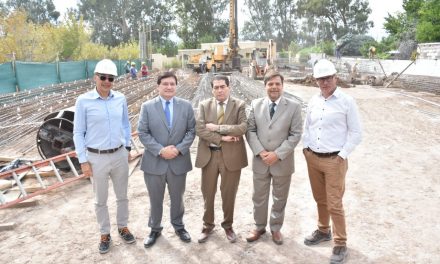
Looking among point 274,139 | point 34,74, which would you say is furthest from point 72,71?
point 274,139

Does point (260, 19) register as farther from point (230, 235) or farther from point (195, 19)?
point (230, 235)

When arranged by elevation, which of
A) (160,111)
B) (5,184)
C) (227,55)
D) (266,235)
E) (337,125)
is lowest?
(266,235)

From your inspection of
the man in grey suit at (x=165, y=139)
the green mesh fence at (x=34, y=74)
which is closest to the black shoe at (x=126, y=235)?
the man in grey suit at (x=165, y=139)

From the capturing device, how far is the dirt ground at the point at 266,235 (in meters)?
3.68

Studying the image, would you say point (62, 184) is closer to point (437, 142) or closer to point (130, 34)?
point (437, 142)

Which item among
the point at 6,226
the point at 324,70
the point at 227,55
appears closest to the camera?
the point at 324,70

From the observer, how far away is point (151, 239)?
3898 mm

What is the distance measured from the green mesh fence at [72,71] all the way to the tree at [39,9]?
160 ft

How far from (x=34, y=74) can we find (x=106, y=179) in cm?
1488

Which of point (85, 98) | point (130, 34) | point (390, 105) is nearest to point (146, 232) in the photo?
point (85, 98)

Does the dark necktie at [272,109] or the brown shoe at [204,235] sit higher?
the dark necktie at [272,109]

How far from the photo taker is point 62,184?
5.34 m

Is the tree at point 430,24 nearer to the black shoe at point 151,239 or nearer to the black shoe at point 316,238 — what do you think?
the black shoe at point 316,238

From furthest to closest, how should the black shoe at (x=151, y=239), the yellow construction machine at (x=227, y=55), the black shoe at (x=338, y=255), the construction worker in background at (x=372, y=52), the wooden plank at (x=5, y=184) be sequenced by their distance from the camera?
the yellow construction machine at (x=227, y=55)
the construction worker in background at (x=372, y=52)
the wooden plank at (x=5, y=184)
the black shoe at (x=151, y=239)
the black shoe at (x=338, y=255)
